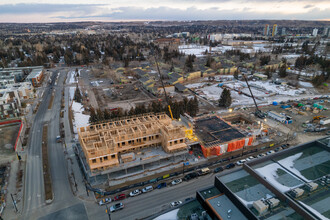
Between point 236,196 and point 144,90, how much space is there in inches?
2320

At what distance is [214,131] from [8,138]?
4696 cm

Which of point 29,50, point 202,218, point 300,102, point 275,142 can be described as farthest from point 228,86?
point 29,50

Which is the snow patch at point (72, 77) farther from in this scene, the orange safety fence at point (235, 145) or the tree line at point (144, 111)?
the orange safety fence at point (235, 145)

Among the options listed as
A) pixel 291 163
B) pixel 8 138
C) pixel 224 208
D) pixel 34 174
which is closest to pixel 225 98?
pixel 291 163

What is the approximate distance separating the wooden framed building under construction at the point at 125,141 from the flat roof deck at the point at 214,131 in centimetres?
667

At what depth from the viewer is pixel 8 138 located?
151 ft

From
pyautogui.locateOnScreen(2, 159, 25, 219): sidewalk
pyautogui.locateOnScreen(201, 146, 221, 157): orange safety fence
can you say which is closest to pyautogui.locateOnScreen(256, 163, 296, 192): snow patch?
pyautogui.locateOnScreen(201, 146, 221, 157): orange safety fence

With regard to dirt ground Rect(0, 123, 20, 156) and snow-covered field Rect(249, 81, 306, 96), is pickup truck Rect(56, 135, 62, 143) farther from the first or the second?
snow-covered field Rect(249, 81, 306, 96)

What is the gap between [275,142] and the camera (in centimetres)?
4394

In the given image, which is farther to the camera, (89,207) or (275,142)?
(275,142)

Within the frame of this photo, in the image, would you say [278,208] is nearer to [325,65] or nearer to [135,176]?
[135,176]

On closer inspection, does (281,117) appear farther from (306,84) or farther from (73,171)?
(73,171)

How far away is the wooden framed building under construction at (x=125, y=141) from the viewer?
3206 centimetres

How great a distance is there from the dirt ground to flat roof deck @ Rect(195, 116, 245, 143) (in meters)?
39.3
